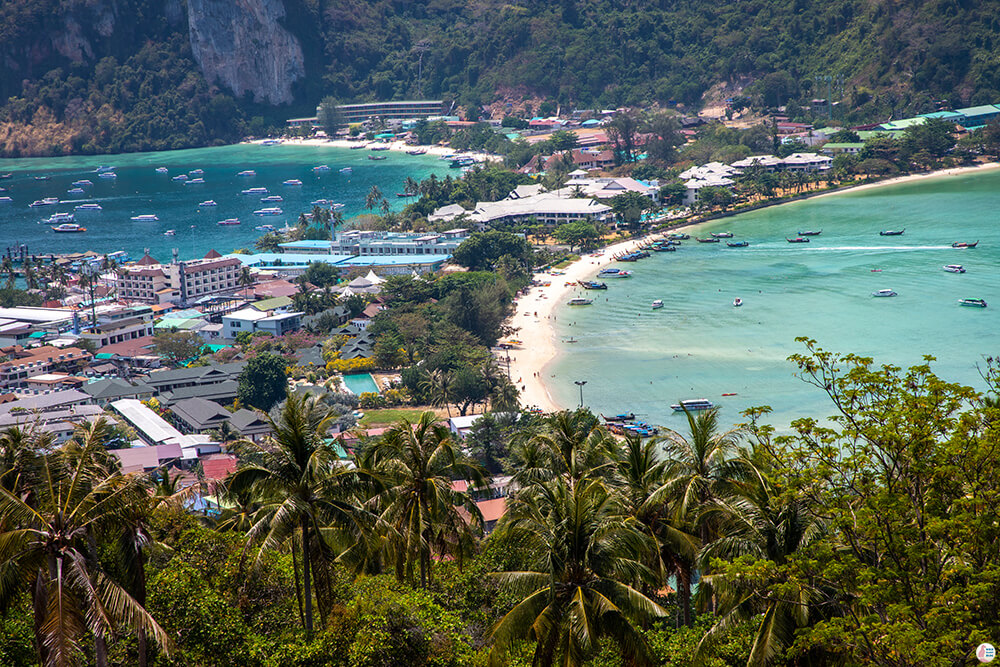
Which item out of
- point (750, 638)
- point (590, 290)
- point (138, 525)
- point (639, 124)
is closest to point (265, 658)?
point (138, 525)

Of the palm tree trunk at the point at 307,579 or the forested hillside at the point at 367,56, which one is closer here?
the palm tree trunk at the point at 307,579

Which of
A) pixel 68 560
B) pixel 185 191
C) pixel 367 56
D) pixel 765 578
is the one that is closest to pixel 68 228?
pixel 185 191

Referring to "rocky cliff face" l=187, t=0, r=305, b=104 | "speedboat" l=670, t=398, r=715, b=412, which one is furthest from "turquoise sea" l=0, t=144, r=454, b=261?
"speedboat" l=670, t=398, r=715, b=412

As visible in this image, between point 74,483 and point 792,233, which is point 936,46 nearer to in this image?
point 792,233

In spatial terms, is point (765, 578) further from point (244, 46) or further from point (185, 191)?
point (244, 46)

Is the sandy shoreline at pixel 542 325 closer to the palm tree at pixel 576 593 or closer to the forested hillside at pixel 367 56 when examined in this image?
the palm tree at pixel 576 593

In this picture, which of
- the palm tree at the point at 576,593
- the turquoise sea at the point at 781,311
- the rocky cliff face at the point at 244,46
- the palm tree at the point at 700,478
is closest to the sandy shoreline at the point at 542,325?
the turquoise sea at the point at 781,311
